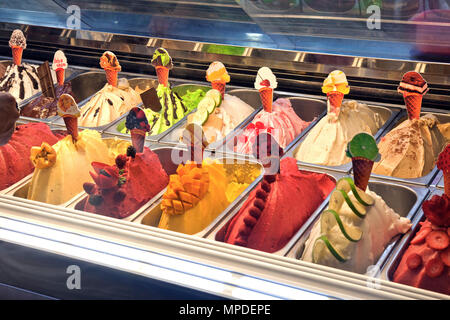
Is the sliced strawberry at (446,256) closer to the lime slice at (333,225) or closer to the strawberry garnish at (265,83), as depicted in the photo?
the lime slice at (333,225)

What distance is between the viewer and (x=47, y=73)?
8.84ft

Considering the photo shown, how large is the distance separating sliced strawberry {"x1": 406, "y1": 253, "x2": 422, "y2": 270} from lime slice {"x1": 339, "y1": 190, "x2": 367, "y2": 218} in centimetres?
19

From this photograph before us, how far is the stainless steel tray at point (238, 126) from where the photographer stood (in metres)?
2.50

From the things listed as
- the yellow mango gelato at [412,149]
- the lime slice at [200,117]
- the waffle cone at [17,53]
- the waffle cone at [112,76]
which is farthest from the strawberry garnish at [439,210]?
the waffle cone at [17,53]

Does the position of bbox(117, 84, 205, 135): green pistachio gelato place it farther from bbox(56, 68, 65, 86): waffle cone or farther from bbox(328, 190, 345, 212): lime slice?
bbox(328, 190, 345, 212): lime slice

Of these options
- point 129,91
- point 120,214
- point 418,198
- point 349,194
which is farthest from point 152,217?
point 129,91

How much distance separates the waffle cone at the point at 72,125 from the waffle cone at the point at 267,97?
31.3 inches

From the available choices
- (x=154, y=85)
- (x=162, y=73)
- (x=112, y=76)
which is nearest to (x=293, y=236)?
(x=162, y=73)

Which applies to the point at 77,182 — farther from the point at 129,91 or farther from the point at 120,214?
the point at 129,91

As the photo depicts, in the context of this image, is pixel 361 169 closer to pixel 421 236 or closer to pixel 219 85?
pixel 421 236

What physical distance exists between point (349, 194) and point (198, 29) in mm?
1558

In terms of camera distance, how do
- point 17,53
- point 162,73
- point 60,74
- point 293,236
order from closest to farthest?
1. point 293,236
2. point 162,73
3. point 60,74
4. point 17,53

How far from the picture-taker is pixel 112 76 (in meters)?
2.87

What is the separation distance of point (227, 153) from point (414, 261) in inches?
38.9
